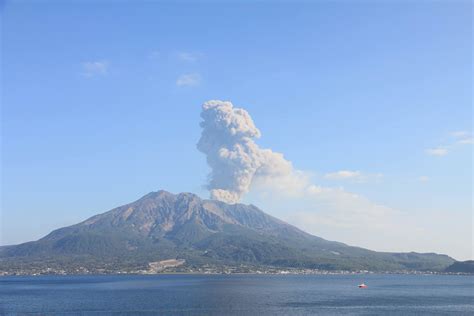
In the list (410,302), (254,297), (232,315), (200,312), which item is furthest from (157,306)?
(410,302)

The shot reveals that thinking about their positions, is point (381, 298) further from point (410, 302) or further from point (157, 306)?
point (157, 306)

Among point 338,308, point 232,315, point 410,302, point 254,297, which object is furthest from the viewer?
point 254,297

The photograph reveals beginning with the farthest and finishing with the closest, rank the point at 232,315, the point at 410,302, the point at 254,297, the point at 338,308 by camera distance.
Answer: the point at 254,297, the point at 410,302, the point at 338,308, the point at 232,315

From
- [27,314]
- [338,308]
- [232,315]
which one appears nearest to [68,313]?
[27,314]

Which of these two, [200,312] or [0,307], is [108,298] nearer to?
[0,307]

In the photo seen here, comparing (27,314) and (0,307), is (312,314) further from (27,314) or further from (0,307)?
(0,307)

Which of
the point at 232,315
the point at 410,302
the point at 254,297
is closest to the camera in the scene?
the point at 232,315

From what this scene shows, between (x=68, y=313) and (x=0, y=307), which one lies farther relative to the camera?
(x=0, y=307)

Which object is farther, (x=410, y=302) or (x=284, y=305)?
(x=410, y=302)
